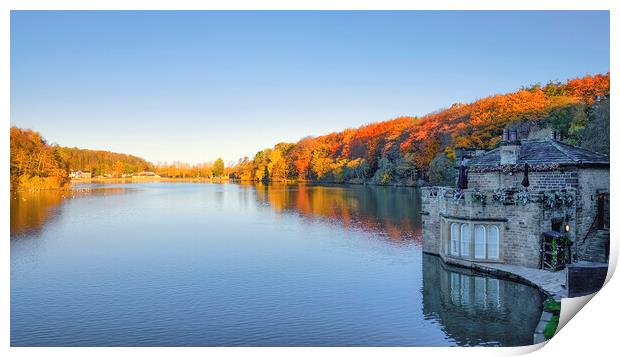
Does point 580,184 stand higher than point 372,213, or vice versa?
point 580,184

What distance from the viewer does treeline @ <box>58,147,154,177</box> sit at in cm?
5770

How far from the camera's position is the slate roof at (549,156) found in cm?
1501

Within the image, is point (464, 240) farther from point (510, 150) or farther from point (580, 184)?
point (580, 184)

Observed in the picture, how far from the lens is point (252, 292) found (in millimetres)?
13852

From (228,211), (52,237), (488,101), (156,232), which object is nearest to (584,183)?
(156,232)

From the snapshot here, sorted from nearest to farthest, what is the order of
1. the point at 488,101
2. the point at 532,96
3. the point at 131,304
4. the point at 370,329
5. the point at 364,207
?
the point at 370,329 < the point at 131,304 < the point at 364,207 < the point at 532,96 < the point at 488,101

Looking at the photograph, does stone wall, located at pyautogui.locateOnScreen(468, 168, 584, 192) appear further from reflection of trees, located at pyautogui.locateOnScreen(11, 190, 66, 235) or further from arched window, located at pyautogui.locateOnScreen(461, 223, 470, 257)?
reflection of trees, located at pyautogui.locateOnScreen(11, 190, 66, 235)

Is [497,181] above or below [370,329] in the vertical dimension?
above

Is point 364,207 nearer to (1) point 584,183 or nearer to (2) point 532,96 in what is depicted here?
(2) point 532,96

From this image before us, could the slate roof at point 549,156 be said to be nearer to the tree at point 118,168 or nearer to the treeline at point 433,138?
the treeline at point 433,138

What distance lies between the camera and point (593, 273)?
37.3 ft

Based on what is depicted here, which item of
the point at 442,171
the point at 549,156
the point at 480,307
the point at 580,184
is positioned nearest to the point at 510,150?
the point at 549,156

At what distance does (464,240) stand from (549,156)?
11.7 feet

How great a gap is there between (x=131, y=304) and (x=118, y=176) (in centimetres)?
9151
